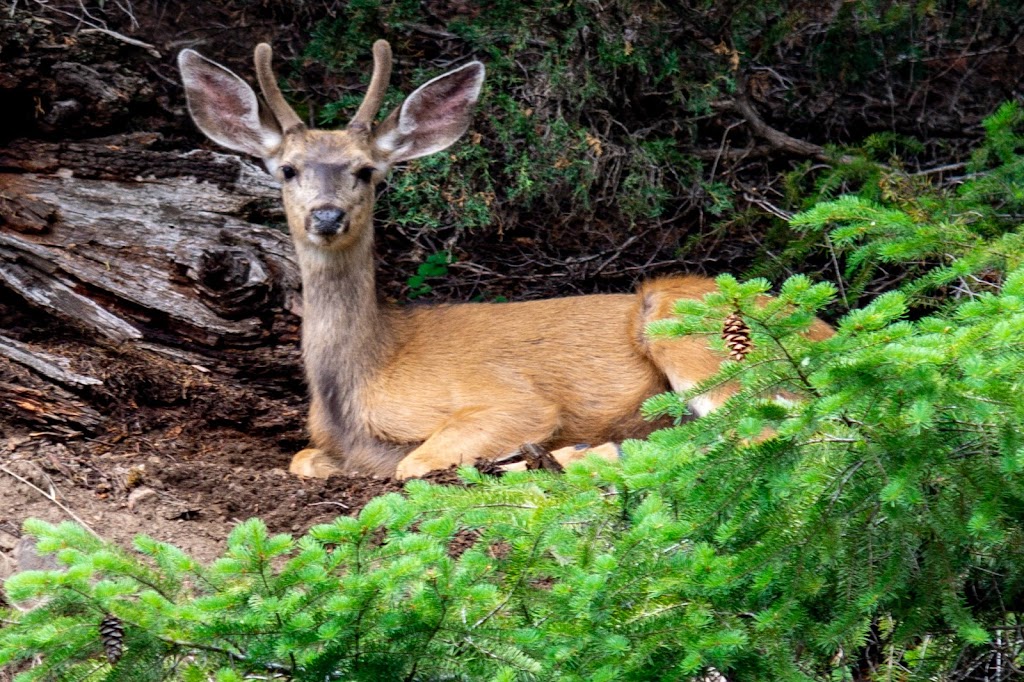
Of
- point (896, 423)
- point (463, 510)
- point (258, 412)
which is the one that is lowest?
point (258, 412)

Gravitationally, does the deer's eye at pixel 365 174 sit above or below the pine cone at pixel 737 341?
above

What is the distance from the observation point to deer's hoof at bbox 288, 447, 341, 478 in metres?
6.76

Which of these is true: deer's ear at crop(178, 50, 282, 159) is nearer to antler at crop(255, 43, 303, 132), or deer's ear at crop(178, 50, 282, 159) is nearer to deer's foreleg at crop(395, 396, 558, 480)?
antler at crop(255, 43, 303, 132)

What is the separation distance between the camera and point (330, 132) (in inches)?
276

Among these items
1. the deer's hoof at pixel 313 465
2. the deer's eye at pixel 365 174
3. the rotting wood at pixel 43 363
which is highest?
the deer's eye at pixel 365 174

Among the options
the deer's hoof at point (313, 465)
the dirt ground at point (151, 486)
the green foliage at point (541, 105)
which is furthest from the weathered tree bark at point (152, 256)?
the green foliage at point (541, 105)

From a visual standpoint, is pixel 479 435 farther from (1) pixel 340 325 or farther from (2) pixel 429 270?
(2) pixel 429 270

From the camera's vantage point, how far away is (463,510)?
3.81 m

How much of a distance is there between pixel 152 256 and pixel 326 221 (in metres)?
1.36

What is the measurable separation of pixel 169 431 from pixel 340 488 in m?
1.39

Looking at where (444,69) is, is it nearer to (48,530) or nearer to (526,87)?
(526,87)

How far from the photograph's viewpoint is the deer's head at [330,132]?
6738 millimetres

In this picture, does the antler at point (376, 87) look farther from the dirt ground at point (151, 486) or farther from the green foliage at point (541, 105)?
the dirt ground at point (151, 486)

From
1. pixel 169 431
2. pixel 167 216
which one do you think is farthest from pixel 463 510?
pixel 167 216
